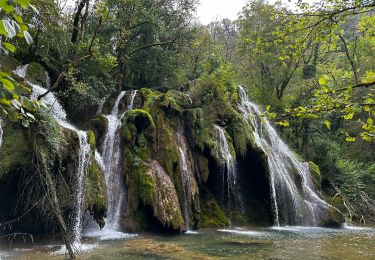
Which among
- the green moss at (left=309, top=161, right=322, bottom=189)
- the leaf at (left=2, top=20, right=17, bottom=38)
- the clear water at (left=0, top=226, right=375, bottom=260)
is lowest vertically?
the clear water at (left=0, top=226, right=375, bottom=260)

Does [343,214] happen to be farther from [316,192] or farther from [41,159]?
[41,159]

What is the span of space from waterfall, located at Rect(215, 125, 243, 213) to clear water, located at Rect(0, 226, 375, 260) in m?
4.07

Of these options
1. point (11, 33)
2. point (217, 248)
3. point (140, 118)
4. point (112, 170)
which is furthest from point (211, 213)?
point (11, 33)

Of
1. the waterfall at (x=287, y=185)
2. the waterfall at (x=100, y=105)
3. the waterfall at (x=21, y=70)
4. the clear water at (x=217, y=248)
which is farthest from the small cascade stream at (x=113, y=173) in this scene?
the waterfall at (x=287, y=185)

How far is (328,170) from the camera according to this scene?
23047 mm

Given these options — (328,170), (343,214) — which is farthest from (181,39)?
(343,214)

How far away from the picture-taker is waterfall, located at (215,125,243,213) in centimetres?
1673

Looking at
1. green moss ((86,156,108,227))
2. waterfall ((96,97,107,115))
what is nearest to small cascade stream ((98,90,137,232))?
green moss ((86,156,108,227))

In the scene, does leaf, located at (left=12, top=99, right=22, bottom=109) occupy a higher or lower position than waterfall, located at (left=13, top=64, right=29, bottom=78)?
lower

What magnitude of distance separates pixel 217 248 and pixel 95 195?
4304mm

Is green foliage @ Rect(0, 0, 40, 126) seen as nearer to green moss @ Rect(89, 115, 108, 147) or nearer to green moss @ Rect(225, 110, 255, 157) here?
green moss @ Rect(89, 115, 108, 147)

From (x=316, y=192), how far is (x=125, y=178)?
38.1ft

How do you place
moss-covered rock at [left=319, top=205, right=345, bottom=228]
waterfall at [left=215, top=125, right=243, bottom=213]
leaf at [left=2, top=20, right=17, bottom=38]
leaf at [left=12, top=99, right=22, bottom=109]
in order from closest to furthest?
leaf at [left=2, top=20, right=17, bottom=38]
leaf at [left=12, top=99, right=22, bottom=109]
waterfall at [left=215, top=125, right=243, bottom=213]
moss-covered rock at [left=319, top=205, right=345, bottom=228]

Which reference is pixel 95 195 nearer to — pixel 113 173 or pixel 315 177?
pixel 113 173
